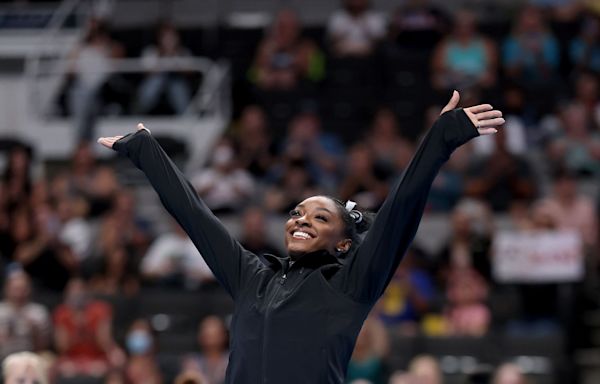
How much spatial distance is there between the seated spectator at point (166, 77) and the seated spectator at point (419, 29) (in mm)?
2432

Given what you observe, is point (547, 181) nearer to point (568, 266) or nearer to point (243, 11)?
point (568, 266)

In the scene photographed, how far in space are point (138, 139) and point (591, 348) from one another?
6.64 metres

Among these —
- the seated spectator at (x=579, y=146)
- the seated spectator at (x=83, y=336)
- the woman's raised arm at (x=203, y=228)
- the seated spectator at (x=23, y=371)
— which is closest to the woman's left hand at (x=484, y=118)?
the woman's raised arm at (x=203, y=228)

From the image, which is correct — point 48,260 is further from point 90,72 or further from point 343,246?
point 343,246

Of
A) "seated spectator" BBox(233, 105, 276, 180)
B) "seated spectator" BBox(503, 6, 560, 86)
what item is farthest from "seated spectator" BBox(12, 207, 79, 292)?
"seated spectator" BBox(503, 6, 560, 86)

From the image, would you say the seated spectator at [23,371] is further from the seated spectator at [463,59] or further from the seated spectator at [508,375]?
the seated spectator at [463,59]

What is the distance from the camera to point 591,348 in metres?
11.7

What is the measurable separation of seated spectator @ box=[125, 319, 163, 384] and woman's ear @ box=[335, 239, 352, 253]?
526 centimetres

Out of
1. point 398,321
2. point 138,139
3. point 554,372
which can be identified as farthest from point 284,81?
point 138,139

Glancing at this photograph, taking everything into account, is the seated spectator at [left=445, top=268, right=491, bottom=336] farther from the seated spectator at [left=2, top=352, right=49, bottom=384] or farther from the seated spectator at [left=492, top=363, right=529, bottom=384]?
the seated spectator at [left=2, top=352, right=49, bottom=384]

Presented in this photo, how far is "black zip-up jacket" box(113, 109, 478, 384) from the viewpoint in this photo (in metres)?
5.25

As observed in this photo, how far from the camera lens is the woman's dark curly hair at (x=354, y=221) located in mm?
5766

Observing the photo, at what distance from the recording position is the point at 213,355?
36.2 ft

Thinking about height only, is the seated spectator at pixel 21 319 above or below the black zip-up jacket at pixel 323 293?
below
